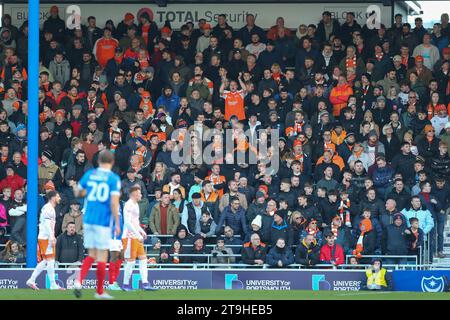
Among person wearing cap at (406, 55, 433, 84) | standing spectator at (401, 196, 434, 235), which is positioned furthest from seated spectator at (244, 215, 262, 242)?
person wearing cap at (406, 55, 433, 84)

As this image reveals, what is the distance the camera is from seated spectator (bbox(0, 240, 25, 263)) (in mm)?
25234

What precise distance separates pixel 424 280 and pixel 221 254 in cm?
452

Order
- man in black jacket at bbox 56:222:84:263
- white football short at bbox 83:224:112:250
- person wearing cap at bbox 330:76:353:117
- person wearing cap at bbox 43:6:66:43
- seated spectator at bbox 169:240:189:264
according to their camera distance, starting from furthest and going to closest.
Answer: person wearing cap at bbox 43:6:66:43 → person wearing cap at bbox 330:76:353:117 → seated spectator at bbox 169:240:189:264 → man in black jacket at bbox 56:222:84:263 → white football short at bbox 83:224:112:250

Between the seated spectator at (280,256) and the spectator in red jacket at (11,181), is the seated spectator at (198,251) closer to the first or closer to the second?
the seated spectator at (280,256)

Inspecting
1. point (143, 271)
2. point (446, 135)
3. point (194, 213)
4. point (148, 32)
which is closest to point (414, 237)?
point (446, 135)

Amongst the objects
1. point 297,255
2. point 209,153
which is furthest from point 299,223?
point 209,153

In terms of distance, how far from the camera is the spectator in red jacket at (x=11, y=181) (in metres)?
26.6

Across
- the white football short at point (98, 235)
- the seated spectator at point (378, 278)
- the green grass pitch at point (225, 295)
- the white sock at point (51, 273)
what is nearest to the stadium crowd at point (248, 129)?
the seated spectator at point (378, 278)

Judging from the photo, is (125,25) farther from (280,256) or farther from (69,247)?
(280,256)

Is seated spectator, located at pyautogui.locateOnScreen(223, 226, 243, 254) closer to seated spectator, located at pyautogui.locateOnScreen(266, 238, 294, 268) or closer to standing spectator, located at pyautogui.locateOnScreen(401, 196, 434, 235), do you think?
seated spectator, located at pyautogui.locateOnScreen(266, 238, 294, 268)

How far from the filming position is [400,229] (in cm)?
2464

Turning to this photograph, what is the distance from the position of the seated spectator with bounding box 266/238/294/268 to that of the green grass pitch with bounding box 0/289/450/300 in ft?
7.86

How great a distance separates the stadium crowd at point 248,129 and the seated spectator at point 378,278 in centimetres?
168

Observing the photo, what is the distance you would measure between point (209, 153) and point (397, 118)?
4.07 meters
